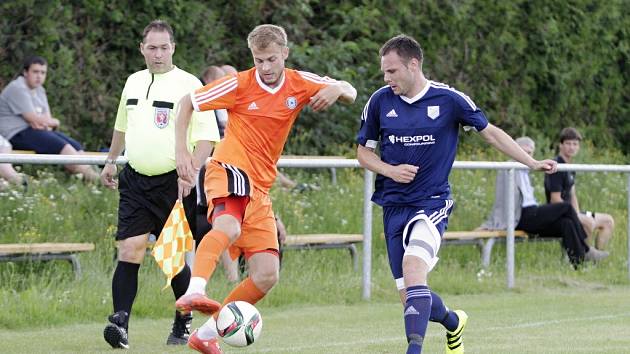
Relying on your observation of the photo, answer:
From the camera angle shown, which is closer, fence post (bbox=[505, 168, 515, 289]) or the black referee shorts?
the black referee shorts

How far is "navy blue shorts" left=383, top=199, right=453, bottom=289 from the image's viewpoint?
8180 mm

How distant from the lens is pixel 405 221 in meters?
8.22

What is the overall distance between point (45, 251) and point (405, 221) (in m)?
3.92

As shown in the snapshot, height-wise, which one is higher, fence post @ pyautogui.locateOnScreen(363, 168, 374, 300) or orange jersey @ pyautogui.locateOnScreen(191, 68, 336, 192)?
orange jersey @ pyautogui.locateOnScreen(191, 68, 336, 192)

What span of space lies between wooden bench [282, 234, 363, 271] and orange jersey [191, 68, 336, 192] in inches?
171

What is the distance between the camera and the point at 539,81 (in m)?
21.6

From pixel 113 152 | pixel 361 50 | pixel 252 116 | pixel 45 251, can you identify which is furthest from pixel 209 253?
pixel 361 50

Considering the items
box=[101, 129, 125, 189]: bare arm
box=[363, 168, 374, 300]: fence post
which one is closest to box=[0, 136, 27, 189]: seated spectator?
box=[101, 129, 125, 189]: bare arm

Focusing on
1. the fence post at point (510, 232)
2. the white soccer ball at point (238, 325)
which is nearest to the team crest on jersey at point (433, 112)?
the white soccer ball at point (238, 325)

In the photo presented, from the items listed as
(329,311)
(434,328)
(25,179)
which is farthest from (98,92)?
(434,328)

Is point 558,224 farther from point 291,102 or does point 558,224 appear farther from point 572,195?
point 291,102

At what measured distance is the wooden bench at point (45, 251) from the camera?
10.8 m

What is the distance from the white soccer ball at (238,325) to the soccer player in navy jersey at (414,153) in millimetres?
926

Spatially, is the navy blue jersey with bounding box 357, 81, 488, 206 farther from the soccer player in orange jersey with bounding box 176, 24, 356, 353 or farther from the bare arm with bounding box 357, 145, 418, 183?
the soccer player in orange jersey with bounding box 176, 24, 356, 353
